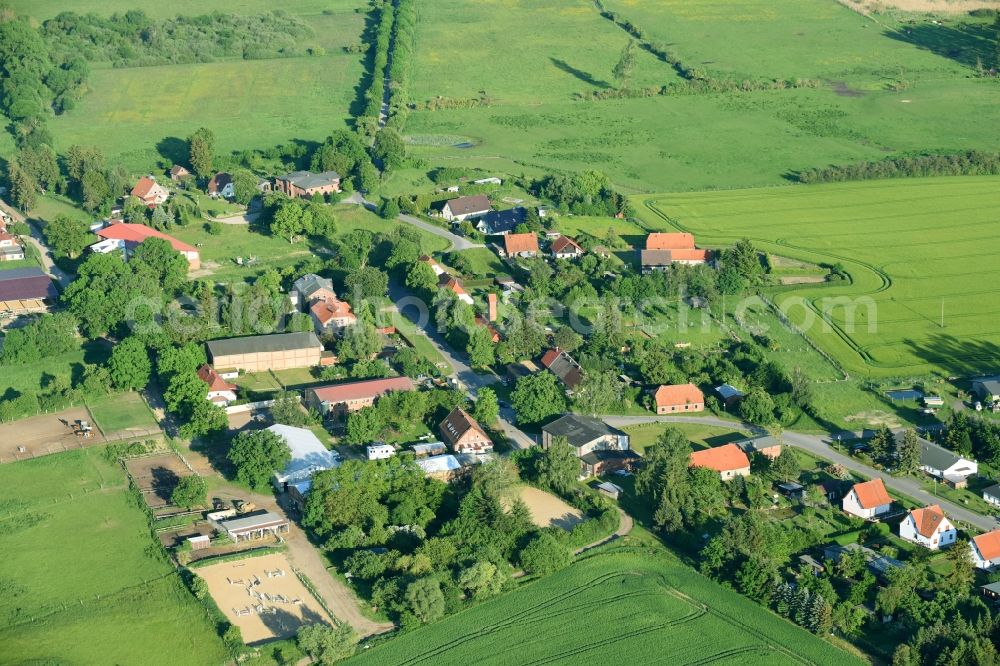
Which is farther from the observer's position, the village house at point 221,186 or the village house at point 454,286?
the village house at point 221,186

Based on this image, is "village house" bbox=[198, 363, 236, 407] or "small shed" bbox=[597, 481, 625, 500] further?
"village house" bbox=[198, 363, 236, 407]

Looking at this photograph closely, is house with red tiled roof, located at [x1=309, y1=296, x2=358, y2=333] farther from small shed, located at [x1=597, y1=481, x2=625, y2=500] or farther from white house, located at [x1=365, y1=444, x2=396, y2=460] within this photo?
small shed, located at [x1=597, y1=481, x2=625, y2=500]

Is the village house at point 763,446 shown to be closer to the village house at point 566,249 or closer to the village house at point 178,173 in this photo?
the village house at point 566,249

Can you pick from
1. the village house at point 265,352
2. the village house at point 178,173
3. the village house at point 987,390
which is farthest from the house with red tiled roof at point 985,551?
the village house at point 178,173

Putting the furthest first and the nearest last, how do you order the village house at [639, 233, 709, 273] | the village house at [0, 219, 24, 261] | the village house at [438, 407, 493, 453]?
the village house at [0, 219, 24, 261]
the village house at [639, 233, 709, 273]
the village house at [438, 407, 493, 453]

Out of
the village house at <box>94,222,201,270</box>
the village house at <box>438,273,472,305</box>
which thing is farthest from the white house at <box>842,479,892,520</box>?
the village house at <box>94,222,201,270</box>

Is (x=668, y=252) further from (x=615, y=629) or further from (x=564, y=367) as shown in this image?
(x=615, y=629)

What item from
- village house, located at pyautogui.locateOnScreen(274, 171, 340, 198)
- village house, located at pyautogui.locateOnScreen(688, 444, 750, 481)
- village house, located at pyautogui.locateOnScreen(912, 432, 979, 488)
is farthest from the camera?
village house, located at pyautogui.locateOnScreen(274, 171, 340, 198)

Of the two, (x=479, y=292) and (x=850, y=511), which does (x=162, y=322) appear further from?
(x=850, y=511)
